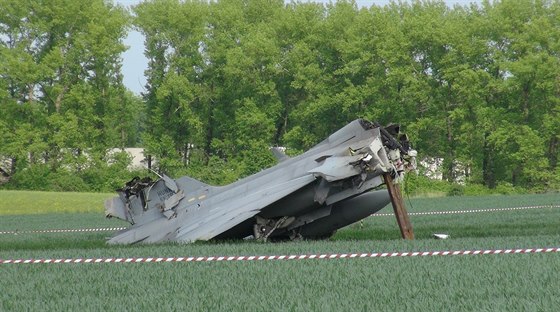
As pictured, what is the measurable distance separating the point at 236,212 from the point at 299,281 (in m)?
8.36

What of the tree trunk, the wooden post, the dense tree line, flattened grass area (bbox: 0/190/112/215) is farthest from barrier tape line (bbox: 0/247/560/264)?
the tree trunk

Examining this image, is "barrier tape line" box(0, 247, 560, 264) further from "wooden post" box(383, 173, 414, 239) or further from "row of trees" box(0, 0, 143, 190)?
"row of trees" box(0, 0, 143, 190)

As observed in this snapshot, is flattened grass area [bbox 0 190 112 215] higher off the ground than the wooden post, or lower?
higher

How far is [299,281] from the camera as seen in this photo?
13.9 meters

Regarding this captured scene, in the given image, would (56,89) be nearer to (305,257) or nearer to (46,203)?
(46,203)

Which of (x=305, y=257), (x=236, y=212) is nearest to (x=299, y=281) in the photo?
(x=305, y=257)

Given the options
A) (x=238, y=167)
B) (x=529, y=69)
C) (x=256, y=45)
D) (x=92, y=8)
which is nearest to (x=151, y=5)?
(x=92, y=8)

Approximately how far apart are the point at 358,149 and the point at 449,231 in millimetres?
4730

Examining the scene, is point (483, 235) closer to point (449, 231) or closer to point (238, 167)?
point (449, 231)

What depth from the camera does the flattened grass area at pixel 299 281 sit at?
11.8 m

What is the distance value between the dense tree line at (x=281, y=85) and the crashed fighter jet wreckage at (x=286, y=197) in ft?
149

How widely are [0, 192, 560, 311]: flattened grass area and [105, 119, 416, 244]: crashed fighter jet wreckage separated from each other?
1.45m

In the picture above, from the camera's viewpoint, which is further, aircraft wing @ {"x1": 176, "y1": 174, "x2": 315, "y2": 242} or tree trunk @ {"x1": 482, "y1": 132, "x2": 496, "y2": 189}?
tree trunk @ {"x1": 482, "y1": 132, "x2": 496, "y2": 189}

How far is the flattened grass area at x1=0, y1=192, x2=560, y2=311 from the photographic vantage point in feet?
38.8
